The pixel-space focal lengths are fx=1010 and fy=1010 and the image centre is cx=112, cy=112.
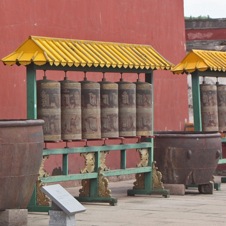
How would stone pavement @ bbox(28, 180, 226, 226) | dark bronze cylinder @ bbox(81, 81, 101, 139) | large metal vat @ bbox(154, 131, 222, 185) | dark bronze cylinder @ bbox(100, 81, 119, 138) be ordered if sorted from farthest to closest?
large metal vat @ bbox(154, 131, 222, 185) < dark bronze cylinder @ bbox(100, 81, 119, 138) < dark bronze cylinder @ bbox(81, 81, 101, 139) < stone pavement @ bbox(28, 180, 226, 226)

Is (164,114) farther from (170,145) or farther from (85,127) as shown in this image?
(85,127)

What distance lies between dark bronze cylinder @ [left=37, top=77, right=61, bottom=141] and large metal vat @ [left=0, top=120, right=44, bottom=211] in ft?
3.85

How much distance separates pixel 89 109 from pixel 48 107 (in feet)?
2.54

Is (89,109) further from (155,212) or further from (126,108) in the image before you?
(155,212)

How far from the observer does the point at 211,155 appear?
532 inches

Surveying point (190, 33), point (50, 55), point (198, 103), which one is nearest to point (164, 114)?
point (198, 103)

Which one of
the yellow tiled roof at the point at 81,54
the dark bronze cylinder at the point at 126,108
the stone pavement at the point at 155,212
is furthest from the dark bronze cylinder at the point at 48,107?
the dark bronze cylinder at the point at 126,108

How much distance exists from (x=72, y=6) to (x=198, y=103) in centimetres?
235

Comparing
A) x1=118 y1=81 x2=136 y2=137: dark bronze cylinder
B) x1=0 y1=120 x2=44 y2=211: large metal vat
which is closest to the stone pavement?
x1=0 y1=120 x2=44 y2=211: large metal vat

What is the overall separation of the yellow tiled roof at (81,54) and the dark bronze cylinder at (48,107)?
33 cm

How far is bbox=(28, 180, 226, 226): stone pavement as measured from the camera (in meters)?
10.5

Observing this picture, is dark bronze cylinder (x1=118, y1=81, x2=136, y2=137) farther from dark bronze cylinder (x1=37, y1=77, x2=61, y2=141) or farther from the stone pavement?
dark bronze cylinder (x1=37, y1=77, x2=61, y2=141)

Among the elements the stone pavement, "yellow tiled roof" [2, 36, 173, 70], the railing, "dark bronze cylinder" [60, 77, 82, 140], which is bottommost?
the stone pavement

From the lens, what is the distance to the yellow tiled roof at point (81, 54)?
11.4 meters
